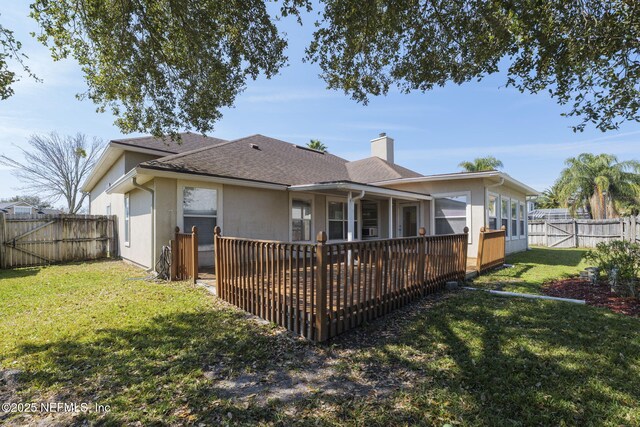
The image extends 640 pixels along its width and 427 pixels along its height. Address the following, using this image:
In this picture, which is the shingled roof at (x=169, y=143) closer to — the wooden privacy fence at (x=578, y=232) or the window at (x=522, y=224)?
the window at (x=522, y=224)

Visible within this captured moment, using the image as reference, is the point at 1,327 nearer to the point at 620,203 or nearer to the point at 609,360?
the point at 609,360

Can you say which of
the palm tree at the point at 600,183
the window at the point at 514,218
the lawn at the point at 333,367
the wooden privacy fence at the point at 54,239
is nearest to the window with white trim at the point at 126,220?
the wooden privacy fence at the point at 54,239

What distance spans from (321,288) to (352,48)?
5343mm

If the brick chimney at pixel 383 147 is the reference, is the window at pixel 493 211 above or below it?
below

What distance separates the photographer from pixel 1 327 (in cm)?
452

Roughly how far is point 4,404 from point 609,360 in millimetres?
6168

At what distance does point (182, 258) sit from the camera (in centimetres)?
759

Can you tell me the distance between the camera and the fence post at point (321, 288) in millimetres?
3798

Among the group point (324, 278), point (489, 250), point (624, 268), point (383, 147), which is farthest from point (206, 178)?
point (383, 147)

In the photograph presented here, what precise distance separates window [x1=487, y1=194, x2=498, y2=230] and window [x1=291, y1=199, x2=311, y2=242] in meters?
7.05

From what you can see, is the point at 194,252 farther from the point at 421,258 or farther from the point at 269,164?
the point at 269,164

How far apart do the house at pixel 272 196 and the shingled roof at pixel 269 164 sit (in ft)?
0.16

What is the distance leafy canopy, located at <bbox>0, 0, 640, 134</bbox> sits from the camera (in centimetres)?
473

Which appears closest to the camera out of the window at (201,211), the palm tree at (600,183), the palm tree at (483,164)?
the window at (201,211)
